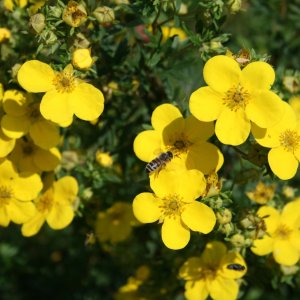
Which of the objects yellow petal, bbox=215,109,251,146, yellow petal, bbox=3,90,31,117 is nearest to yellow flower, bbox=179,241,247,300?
yellow petal, bbox=215,109,251,146

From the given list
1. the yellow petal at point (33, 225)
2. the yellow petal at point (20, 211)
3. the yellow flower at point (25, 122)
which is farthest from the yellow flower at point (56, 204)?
the yellow flower at point (25, 122)

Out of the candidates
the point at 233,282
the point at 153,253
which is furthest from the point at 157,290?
the point at 233,282

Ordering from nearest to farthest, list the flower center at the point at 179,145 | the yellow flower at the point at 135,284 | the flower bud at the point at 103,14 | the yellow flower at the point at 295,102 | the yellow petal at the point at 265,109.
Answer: the yellow petal at the point at 265,109 → the flower center at the point at 179,145 → the flower bud at the point at 103,14 → the yellow flower at the point at 295,102 → the yellow flower at the point at 135,284

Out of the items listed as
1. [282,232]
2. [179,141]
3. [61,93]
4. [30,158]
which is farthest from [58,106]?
[282,232]

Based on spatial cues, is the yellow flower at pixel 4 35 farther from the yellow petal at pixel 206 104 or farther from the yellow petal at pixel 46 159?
the yellow petal at pixel 206 104

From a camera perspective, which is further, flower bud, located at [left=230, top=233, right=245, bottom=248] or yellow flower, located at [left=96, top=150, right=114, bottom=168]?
yellow flower, located at [left=96, top=150, right=114, bottom=168]

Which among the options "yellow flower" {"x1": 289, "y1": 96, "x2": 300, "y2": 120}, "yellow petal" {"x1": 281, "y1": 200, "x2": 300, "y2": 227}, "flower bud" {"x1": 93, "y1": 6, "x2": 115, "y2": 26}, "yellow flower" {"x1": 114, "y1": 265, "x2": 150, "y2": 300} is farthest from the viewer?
"yellow flower" {"x1": 114, "y1": 265, "x2": 150, "y2": 300}

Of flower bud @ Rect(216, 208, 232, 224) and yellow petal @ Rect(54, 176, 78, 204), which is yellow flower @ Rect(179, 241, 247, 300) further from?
yellow petal @ Rect(54, 176, 78, 204)
